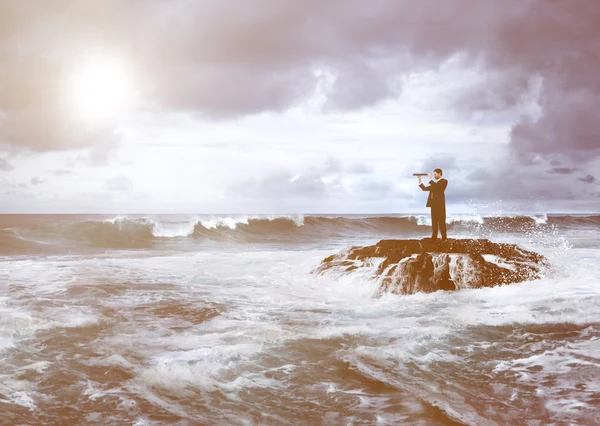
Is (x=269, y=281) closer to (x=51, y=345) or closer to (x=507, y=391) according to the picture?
(x=51, y=345)

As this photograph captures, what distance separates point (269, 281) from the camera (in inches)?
552

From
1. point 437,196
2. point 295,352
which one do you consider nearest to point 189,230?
point 437,196

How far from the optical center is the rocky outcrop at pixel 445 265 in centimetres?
1187

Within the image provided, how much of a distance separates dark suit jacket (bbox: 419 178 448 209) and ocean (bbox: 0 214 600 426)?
2.52m

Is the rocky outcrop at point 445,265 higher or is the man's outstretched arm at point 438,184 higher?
the man's outstretched arm at point 438,184

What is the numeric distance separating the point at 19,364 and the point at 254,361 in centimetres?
289

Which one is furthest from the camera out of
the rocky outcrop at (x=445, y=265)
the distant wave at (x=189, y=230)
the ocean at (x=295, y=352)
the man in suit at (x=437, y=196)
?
the distant wave at (x=189, y=230)

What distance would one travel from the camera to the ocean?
5.00 metres

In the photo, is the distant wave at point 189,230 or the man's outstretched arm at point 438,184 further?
the distant wave at point 189,230

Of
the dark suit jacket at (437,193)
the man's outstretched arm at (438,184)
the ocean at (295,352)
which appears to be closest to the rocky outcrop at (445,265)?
the ocean at (295,352)

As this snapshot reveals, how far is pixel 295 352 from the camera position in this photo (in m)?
6.93

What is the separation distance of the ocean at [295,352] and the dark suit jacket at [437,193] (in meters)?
2.52

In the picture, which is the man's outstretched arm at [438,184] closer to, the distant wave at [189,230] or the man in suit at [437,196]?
the man in suit at [437,196]

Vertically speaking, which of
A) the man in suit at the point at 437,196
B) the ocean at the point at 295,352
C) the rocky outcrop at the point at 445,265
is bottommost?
the ocean at the point at 295,352
